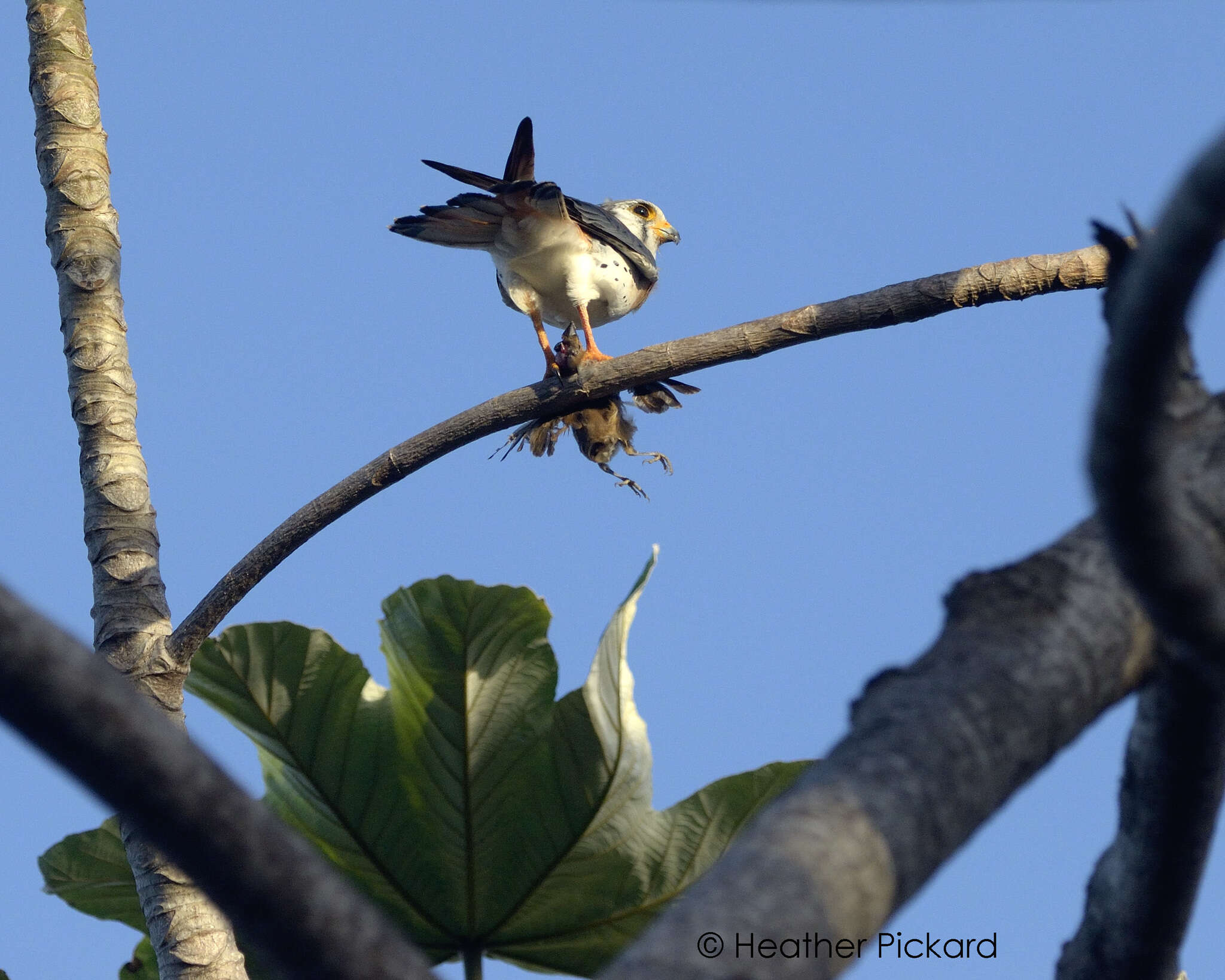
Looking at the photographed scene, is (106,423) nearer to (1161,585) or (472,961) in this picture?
(472,961)

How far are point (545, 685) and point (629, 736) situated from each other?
264 mm

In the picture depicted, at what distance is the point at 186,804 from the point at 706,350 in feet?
10.8

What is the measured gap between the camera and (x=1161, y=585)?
1.41 meters

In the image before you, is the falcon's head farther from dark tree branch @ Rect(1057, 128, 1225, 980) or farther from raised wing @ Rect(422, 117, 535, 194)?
dark tree branch @ Rect(1057, 128, 1225, 980)

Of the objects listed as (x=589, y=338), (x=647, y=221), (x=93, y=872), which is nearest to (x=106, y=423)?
(x=93, y=872)

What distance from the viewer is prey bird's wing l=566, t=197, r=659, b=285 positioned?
26.3 ft

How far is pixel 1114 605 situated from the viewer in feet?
5.31

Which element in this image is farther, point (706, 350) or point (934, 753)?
point (706, 350)

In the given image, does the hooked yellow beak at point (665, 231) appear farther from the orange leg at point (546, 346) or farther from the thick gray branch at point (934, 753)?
the thick gray branch at point (934, 753)

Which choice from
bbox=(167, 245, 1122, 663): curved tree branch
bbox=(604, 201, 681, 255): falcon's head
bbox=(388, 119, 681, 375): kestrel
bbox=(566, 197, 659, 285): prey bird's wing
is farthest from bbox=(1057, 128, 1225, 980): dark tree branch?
bbox=(604, 201, 681, 255): falcon's head

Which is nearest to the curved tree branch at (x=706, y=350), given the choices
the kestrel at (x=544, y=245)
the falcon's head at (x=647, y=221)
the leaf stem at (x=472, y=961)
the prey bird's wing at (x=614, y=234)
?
the leaf stem at (x=472, y=961)

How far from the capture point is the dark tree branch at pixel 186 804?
1167 millimetres

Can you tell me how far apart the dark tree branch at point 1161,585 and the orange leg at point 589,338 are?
5.65m

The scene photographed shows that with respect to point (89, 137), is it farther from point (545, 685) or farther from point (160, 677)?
point (545, 685)
